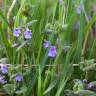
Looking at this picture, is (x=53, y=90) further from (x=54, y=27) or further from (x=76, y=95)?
(x=54, y=27)

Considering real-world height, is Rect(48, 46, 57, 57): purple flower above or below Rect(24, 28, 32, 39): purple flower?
below

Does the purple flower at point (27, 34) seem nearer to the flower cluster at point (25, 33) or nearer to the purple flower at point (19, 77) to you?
the flower cluster at point (25, 33)

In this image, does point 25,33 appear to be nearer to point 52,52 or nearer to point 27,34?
point 27,34

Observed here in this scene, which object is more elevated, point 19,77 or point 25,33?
point 25,33

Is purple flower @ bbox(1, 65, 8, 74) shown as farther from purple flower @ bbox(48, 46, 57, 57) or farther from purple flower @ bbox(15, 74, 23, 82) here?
purple flower @ bbox(48, 46, 57, 57)

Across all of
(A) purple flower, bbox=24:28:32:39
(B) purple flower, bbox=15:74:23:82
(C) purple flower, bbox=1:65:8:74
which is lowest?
(B) purple flower, bbox=15:74:23:82

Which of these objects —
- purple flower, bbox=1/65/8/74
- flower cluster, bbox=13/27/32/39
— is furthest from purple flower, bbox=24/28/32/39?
purple flower, bbox=1/65/8/74

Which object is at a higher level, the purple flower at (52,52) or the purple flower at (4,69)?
the purple flower at (52,52)

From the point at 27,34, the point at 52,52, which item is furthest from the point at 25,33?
the point at 52,52

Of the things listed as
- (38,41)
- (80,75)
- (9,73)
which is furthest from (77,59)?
(9,73)

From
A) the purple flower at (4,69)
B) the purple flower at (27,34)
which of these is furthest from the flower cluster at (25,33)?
the purple flower at (4,69)

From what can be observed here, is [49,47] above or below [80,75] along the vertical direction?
above
